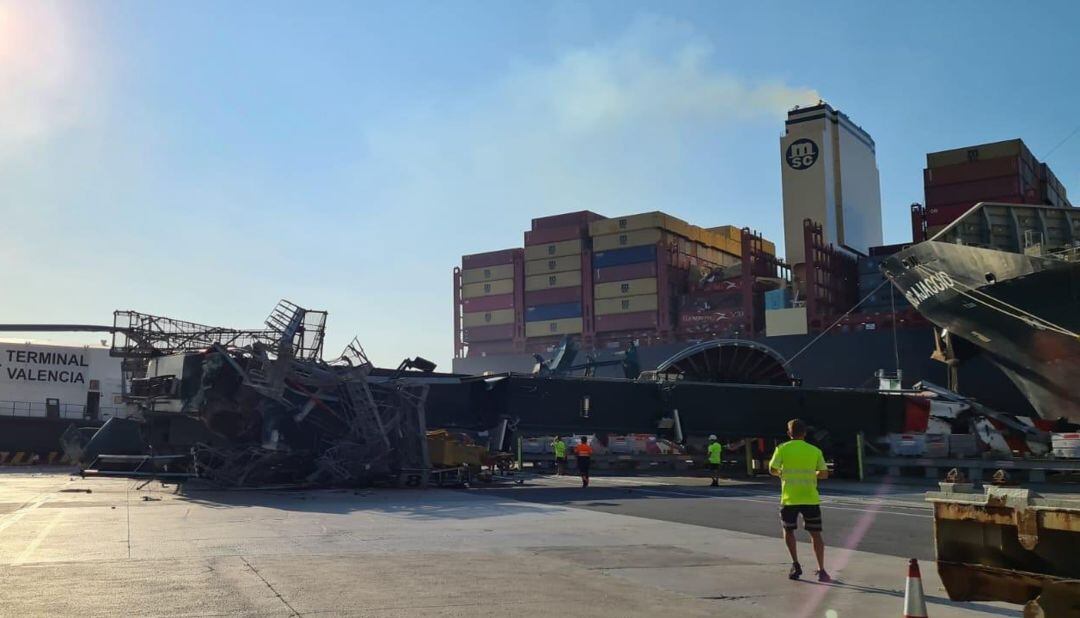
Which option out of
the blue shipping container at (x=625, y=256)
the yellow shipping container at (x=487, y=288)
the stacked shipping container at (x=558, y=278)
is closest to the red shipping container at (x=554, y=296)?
the stacked shipping container at (x=558, y=278)

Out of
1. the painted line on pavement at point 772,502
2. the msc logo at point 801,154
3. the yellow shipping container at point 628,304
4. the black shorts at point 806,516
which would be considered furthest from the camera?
the msc logo at point 801,154

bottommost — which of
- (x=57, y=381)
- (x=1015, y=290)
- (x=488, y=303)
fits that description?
(x=57, y=381)

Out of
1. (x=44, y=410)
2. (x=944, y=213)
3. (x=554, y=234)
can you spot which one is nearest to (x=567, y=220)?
(x=554, y=234)

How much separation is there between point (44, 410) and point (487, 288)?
1433 inches

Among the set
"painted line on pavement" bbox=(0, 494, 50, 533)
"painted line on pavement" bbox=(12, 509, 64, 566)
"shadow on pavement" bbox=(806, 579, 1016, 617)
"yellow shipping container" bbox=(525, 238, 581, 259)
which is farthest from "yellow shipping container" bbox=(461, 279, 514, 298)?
"shadow on pavement" bbox=(806, 579, 1016, 617)

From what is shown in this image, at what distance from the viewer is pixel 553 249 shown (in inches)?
2645

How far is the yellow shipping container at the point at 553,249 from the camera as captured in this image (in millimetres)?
66000

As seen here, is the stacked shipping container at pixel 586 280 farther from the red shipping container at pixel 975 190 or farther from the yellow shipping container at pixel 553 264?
the red shipping container at pixel 975 190

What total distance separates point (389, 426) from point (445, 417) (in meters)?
3.53

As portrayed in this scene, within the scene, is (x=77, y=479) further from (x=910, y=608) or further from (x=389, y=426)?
(x=910, y=608)

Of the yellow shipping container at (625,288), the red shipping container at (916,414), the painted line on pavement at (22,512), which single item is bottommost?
the painted line on pavement at (22,512)

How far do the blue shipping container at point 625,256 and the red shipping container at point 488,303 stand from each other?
886cm

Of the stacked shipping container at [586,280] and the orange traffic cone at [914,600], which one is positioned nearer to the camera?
the orange traffic cone at [914,600]

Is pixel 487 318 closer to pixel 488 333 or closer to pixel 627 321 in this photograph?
pixel 488 333
